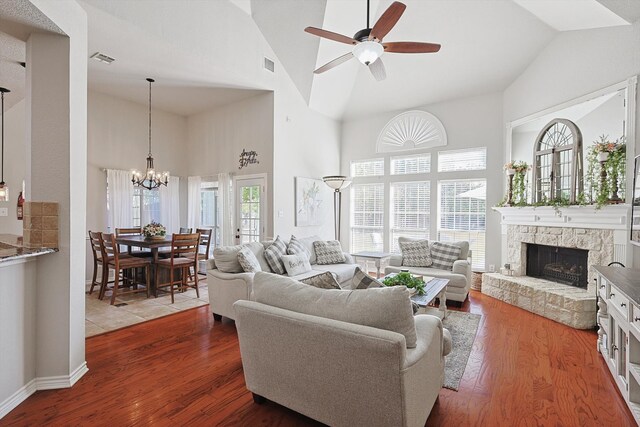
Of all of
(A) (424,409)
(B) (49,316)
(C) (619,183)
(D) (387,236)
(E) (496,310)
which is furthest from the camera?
(D) (387,236)

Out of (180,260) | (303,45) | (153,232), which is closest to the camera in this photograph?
(180,260)

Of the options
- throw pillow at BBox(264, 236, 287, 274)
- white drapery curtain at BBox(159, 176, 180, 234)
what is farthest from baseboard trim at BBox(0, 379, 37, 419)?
white drapery curtain at BBox(159, 176, 180, 234)

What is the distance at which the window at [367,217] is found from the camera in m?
7.20

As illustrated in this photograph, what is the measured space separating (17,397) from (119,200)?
454cm

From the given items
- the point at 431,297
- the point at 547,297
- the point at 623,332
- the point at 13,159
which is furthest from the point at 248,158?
the point at 623,332

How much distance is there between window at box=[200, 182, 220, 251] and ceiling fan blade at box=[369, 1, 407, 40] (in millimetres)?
4922

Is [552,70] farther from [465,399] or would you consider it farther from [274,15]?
[465,399]

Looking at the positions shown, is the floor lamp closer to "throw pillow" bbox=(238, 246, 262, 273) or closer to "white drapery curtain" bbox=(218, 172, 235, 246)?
"white drapery curtain" bbox=(218, 172, 235, 246)

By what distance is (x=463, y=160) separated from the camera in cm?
621

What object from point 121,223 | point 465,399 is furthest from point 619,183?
point 121,223

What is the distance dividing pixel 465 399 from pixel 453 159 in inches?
191

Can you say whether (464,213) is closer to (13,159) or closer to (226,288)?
(226,288)

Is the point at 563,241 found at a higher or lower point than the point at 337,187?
lower

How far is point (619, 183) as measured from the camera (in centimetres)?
393
